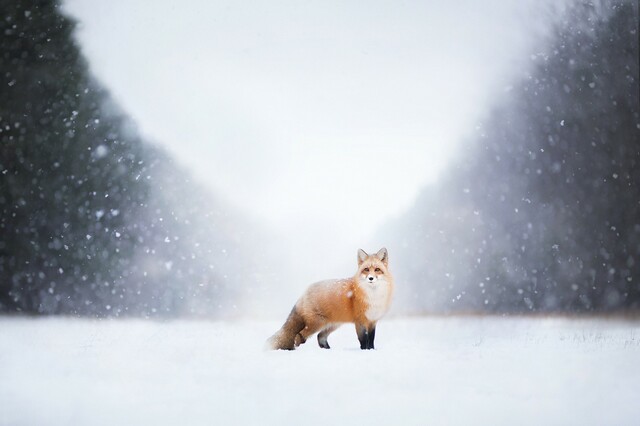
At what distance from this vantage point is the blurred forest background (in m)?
6.13

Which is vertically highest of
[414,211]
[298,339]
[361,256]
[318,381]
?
[414,211]

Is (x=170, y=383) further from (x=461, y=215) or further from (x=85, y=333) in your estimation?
(x=461, y=215)

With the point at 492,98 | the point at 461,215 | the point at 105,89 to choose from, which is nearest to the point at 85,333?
the point at 105,89

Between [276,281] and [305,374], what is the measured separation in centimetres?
314

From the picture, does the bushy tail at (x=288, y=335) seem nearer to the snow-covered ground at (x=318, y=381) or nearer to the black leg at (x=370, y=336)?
the snow-covered ground at (x=318, y=381)

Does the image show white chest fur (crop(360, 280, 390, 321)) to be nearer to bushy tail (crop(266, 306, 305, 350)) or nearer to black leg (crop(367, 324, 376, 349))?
black leg (crop(367, 324, 376, 349))

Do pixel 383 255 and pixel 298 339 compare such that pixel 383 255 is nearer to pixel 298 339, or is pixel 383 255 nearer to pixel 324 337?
pixel 324 337

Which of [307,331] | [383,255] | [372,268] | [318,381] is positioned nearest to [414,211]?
[383,255]

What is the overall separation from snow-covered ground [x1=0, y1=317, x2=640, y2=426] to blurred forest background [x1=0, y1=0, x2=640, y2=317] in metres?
1.97

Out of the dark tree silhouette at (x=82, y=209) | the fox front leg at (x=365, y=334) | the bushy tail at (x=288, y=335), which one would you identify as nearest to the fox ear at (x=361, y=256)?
the fox front leg at (x=365, y=334)

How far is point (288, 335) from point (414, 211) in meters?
3.23

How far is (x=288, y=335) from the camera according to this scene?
3799 millimetres

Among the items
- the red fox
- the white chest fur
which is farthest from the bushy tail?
the white chest fur

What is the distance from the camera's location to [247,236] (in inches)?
263
